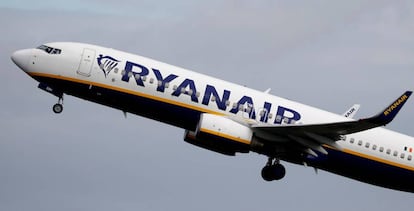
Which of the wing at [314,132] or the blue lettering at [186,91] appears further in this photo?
the blue lettering at [186,91]

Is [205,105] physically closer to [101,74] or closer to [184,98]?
[184,98]

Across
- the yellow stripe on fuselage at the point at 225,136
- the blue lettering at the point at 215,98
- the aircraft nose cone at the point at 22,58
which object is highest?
the blue lettering at the point at 215,98

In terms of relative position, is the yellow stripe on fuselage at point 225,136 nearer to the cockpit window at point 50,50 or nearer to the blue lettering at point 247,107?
the blue lettering at point 247,107

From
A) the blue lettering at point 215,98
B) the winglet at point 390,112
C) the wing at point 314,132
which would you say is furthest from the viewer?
the blue lettering at point 215,98

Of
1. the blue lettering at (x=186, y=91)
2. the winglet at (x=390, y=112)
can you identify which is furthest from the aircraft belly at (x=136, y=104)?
the winglet at (x=390, y=112)

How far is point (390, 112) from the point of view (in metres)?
60.7

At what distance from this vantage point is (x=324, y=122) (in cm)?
6969

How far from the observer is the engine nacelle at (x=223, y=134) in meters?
65.8

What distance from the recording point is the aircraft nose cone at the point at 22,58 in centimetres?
6850

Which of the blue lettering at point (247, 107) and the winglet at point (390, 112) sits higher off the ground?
the winglet at point (390, 112)

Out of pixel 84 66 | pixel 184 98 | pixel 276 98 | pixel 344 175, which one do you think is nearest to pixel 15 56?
pixel 84 66

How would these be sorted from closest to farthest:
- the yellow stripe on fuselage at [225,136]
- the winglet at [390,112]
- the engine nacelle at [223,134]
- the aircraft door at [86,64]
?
the winglet at [390,112] → the yellow stripe on fuselage at [225,136] → the engine nacelle at [223,134] → the aircraft door at [86,64]

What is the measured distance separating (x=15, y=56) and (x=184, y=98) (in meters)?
10.9

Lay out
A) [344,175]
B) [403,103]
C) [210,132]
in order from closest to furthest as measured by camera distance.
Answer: [403,103]
[210,132]
[344,175]
